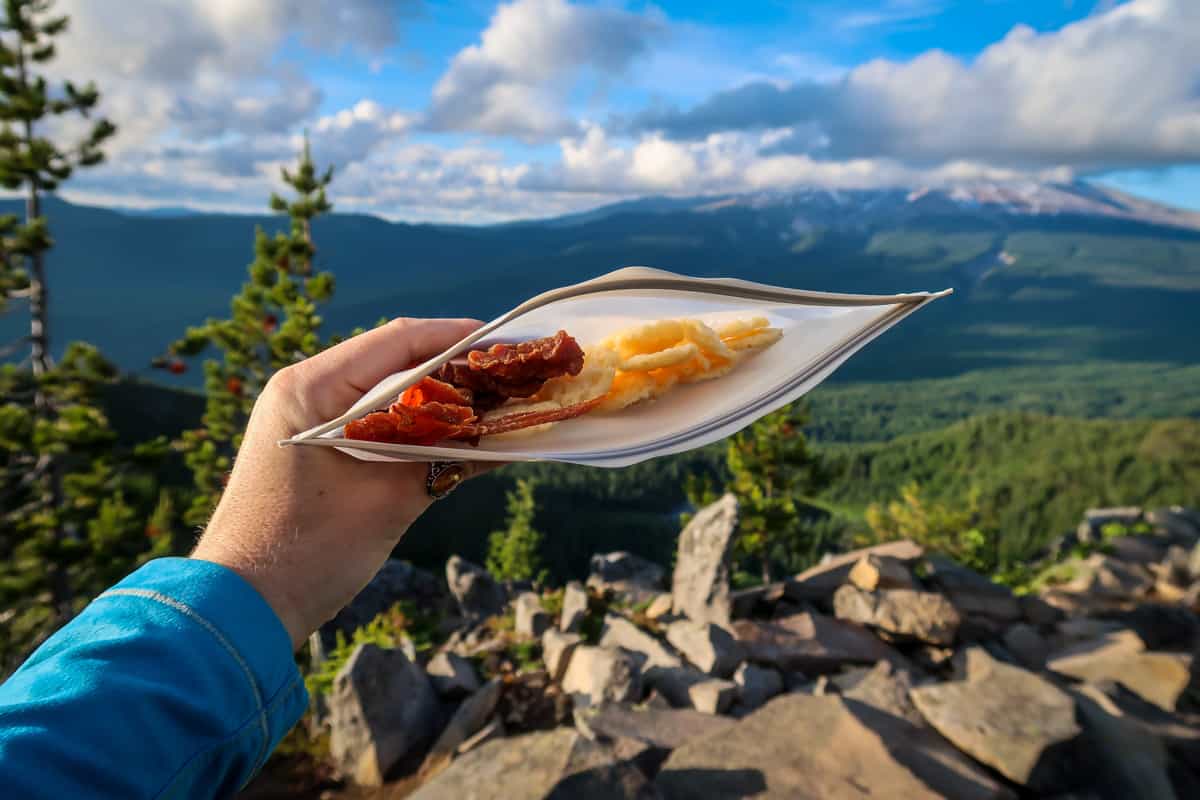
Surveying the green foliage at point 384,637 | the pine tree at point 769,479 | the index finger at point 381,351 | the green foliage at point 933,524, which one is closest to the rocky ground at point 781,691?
the green foliage at point 384,637

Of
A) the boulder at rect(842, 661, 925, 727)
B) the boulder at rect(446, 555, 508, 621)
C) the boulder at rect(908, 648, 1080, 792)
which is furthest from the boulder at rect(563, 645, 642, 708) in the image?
the boulder at rect(446, 555, 508, 621)

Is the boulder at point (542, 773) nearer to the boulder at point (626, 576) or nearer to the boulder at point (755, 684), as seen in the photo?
the boulder at point (755, 684)

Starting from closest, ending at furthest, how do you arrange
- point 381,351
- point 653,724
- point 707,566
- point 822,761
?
point 381,351, point 822,761, point 653,724, point 707,566

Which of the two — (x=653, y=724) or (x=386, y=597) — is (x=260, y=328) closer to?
(x=386, y=597)

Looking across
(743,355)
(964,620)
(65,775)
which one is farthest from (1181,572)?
(65,775)

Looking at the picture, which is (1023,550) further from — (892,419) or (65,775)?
(892,419)

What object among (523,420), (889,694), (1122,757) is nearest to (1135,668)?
(1122,757)

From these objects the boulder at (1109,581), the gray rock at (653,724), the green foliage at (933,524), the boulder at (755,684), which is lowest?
the green foliage at (933,524)
